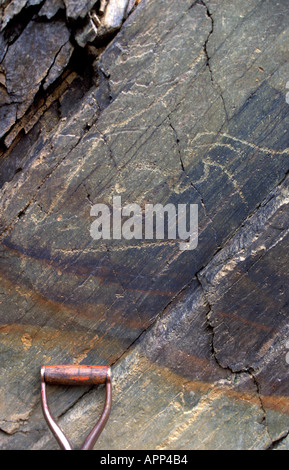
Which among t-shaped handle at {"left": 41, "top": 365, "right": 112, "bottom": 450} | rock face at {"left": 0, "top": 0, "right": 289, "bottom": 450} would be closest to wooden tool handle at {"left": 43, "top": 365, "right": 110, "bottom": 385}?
t-shaped handle at {"left": 41, "top": 365, "right": 112, "bottom": 450}

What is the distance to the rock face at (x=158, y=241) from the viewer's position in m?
2.01

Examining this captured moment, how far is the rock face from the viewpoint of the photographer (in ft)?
6.59

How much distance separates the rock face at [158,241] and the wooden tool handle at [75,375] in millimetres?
108

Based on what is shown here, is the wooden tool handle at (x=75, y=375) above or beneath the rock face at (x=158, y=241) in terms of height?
beneath

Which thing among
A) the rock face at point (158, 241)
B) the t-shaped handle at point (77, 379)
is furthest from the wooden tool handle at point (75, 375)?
the rock face at point (158, 241)

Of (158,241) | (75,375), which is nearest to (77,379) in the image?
(75,375)

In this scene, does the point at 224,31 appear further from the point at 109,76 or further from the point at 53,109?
the point at 53,109

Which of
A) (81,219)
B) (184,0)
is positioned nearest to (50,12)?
(184,0)

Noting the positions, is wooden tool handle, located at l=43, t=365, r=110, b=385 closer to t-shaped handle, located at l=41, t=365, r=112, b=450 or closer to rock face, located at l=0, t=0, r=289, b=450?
t-shaped handle, located at l=41, t=365, r=112, b=450

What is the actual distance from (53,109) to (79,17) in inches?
17.3

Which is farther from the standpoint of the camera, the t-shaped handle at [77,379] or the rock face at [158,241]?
the rock face at [158,241]

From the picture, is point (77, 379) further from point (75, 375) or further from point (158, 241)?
point (158, 241)

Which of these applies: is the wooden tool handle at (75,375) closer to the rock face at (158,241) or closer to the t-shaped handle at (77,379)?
the t-shaped handle at (77,379)

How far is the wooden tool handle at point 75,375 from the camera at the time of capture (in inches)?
75.9
